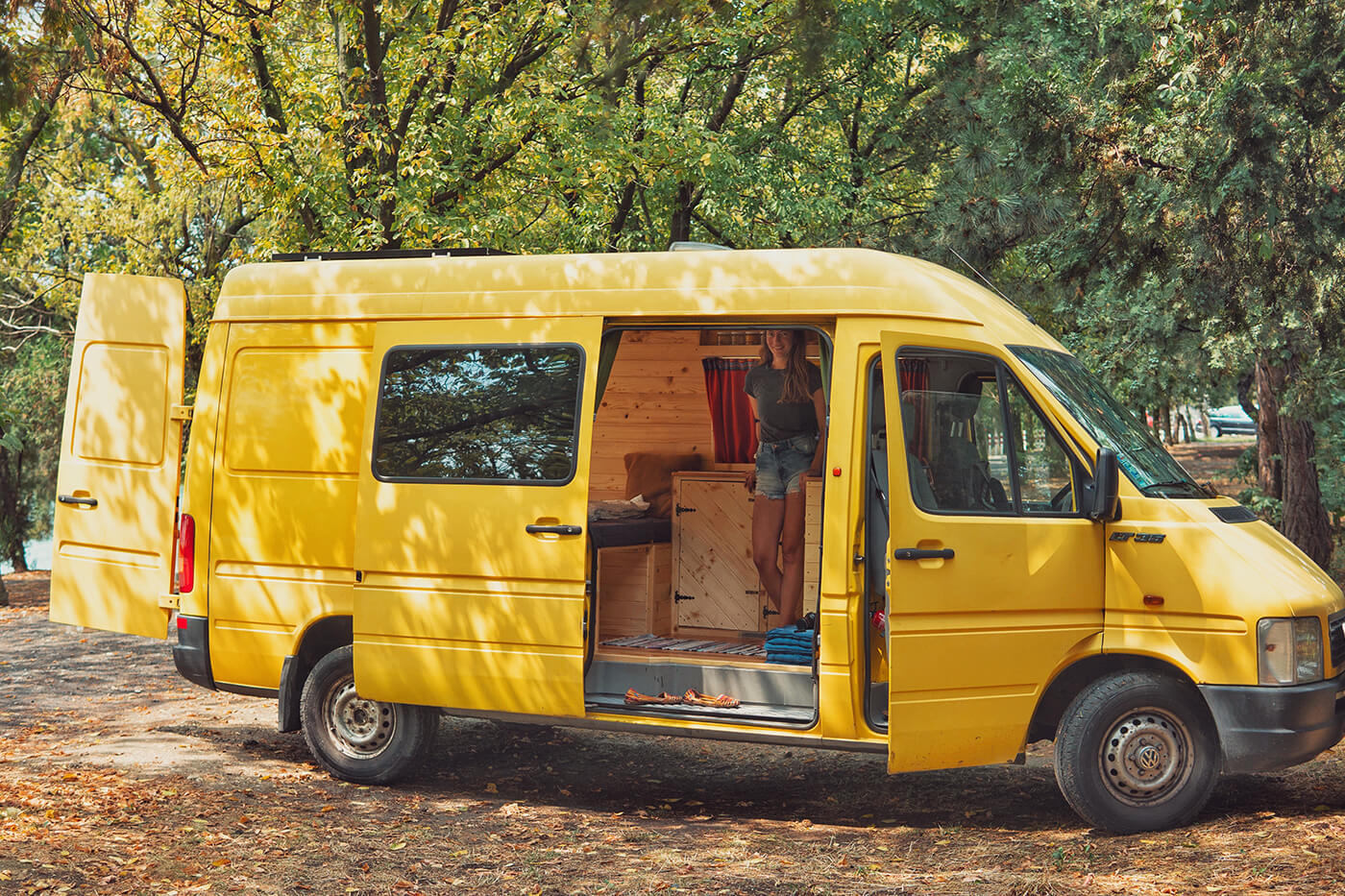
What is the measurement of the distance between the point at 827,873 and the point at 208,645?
388cm

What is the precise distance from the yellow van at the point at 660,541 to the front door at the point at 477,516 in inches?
0.6

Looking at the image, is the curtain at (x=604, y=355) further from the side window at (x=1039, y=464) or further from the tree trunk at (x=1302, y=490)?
the tree trunk at (x=1302, y=490)

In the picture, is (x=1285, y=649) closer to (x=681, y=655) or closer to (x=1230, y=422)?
(x=681, y=655)

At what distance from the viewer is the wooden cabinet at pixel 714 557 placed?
8633mm

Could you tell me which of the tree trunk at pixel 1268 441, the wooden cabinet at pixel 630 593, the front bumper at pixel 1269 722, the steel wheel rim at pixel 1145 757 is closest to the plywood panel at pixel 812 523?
the wooden cabinet at pixel 630 593

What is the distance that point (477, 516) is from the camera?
22.9 ft

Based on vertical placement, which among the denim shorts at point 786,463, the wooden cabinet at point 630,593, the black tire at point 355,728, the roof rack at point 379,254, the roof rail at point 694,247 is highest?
the roof rack at point 379,254

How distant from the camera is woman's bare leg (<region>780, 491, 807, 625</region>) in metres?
7.65

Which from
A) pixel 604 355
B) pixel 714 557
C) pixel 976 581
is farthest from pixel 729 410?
pixel 976 581

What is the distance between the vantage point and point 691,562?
28.6ft

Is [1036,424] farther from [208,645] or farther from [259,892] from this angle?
[208,645]

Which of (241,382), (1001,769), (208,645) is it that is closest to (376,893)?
(208,645)

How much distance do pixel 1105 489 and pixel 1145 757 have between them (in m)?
1.26

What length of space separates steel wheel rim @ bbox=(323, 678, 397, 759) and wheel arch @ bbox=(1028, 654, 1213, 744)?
140 inches
